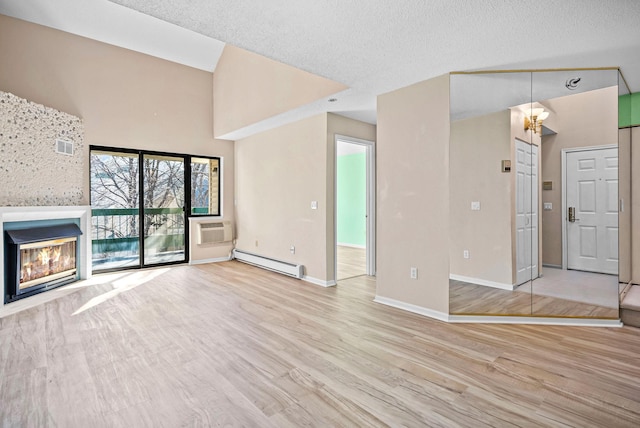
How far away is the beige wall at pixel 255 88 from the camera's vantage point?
13.8 feet

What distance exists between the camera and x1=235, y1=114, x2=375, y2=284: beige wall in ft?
15.4

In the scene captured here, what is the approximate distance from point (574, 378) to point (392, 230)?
6.75 ft

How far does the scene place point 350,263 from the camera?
20.7ft

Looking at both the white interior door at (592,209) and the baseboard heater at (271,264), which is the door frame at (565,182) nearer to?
the white interior door at (592,209)

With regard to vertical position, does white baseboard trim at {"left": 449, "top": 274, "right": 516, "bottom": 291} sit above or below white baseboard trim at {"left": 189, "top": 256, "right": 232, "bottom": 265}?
above

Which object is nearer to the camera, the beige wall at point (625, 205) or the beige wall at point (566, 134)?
the beige wall at point (566, 134)

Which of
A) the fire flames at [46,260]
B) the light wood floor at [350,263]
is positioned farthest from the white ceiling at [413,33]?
the fire flames at [46,260]

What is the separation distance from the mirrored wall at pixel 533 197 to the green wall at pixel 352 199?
502 cm

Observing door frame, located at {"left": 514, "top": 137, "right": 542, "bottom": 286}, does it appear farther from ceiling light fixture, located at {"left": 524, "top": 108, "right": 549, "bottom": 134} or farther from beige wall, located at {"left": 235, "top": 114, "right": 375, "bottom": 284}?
beige wall, located at {"left": 235, "top": 114, "right": 375, "bottom": 284}

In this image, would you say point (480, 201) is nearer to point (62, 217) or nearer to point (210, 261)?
point (210, 261)

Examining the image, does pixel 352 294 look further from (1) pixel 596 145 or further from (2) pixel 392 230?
(1) pixel 596 145

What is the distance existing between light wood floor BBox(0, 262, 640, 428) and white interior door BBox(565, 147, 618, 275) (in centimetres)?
67

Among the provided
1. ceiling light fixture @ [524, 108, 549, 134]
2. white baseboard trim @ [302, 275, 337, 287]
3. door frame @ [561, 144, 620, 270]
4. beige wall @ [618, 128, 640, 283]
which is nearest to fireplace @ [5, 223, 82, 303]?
white baseboard trim @ [302, 275, 337, 287]

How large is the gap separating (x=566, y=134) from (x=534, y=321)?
1.85m
